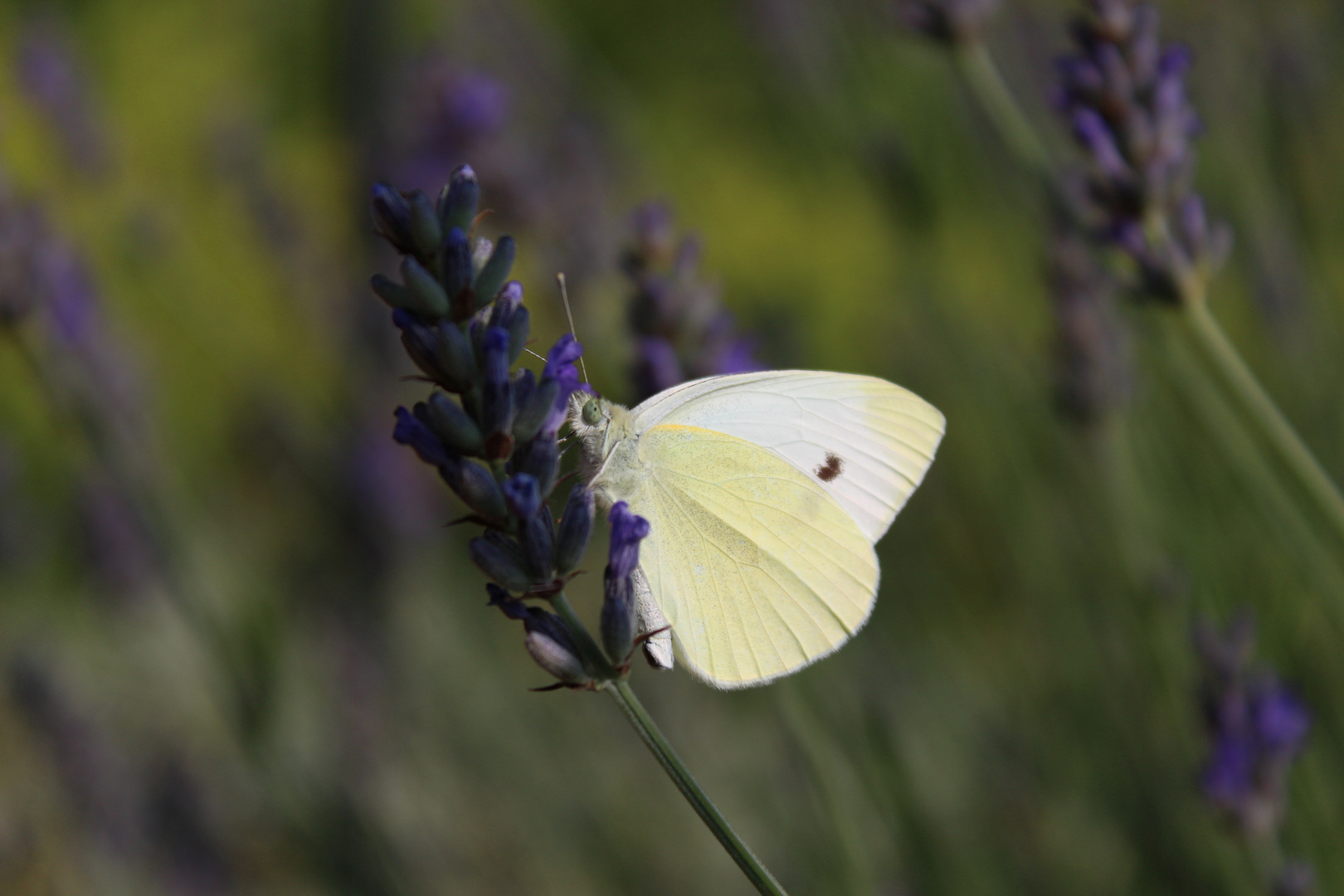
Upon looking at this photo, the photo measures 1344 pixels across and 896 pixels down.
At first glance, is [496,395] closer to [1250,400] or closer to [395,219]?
[395,219]

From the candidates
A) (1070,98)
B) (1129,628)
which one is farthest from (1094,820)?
(1070,98)

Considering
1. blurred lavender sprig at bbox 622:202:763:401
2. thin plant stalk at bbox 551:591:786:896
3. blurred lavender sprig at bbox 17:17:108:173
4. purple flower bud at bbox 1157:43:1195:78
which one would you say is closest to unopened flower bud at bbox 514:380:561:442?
thin plant stalk at bbox 551:591:786:896


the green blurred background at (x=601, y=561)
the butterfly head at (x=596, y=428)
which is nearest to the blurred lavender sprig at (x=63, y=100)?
the green blurred background at (x=601, y=561)

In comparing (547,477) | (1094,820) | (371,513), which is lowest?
(1094,820)

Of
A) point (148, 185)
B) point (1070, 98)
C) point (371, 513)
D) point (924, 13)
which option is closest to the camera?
point (1070, 98)

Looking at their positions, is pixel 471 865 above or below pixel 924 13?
below

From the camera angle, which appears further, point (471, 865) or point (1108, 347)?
point (471, 865)

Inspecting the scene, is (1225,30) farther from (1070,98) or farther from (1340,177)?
(1070,98)
